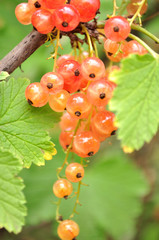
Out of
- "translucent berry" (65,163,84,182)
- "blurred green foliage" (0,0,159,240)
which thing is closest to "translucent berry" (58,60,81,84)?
"translucent berry" (65,163,84,182)

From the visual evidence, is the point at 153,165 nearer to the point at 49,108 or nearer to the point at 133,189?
the point at 133,189

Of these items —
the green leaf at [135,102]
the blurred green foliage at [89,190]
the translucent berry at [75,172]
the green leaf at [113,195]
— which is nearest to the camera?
the green leaf at [135,102]

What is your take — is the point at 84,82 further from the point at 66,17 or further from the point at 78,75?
the point at 66,17

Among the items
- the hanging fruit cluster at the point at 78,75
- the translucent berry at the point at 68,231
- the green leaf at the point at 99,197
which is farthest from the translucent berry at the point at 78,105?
the green leaf at the point at 99,197

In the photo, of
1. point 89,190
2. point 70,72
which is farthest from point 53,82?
point 89,190

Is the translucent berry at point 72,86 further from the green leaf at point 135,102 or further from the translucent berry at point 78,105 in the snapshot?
the green leaf at point 135,102

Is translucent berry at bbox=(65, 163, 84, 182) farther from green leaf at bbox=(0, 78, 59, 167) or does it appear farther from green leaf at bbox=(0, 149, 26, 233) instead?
green leaf at bbox=(0, 149, 26, 233)

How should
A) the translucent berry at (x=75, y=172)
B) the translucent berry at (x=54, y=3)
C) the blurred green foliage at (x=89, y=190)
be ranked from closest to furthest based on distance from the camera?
the translucent berry at (x=54, y=3), the translucent berry at (x=75, y=172), the blurred green foliage at (x=89, y=190)
